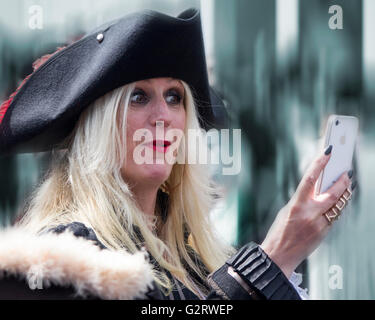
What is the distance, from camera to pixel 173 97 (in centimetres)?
144

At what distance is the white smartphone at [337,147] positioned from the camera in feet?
3.92

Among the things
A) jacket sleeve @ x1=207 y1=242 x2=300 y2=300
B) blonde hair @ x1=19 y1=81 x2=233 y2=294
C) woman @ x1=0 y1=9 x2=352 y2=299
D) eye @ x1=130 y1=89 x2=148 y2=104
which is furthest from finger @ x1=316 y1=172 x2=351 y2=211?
eye @ x1=130 y1=89 x2=148 y2=104

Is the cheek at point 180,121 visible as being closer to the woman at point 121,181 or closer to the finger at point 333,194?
the woman at point 121,181

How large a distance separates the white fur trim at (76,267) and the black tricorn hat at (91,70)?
342mm

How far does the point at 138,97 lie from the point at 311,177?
50cm

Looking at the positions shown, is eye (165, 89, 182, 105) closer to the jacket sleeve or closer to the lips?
the lips

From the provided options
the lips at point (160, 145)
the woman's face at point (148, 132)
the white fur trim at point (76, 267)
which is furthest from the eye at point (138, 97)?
the white fur trim at point (76, 267)

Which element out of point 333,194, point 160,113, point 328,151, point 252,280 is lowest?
point 252,280

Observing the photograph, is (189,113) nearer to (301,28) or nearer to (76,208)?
(76,208)

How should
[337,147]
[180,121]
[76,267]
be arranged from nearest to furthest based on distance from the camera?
[76,267]
[337,147]
[180,121]

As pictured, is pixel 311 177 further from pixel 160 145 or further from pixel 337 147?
pixel 160 145

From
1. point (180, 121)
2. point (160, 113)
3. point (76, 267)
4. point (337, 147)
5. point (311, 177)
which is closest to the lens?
point (76, 267)

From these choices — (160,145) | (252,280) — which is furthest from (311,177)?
(160,145)
